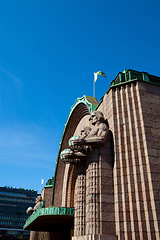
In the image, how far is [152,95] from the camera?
1420cm

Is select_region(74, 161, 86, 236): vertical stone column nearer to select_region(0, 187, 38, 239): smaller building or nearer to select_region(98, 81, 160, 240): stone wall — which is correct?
select_region(98, 81, 160, 240): stone wall

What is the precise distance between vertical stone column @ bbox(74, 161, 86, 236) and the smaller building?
297ft

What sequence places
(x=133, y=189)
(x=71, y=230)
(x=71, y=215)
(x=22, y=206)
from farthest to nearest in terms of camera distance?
(x=22, y=206)
(x=71, y=230)
(x=71, y=215)
(x=133, y=189)

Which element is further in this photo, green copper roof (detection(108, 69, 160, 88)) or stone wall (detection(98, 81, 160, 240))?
green copper roof (detection(108, 69, 160, 88))

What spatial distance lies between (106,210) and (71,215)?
6.79m

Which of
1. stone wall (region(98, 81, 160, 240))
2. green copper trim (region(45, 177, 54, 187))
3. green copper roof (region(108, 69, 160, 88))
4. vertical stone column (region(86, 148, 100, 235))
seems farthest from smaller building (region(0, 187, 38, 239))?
green copper roof (region(108, 69, 160, 88))

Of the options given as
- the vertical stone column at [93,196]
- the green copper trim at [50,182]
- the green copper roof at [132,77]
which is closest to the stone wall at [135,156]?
the green copper roof at [132,77]

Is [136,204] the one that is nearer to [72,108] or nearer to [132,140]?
[132,140]

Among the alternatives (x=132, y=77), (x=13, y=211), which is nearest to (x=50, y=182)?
(x=132, y=77)

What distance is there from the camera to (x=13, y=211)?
93688 mm

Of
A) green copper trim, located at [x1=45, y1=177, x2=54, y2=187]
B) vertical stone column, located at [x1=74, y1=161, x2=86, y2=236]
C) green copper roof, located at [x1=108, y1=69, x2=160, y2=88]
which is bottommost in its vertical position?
vertical stone column, located at [x1=74, y1=161, x2=86, y2=236]

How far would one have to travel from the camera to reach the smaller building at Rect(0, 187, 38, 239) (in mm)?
91125

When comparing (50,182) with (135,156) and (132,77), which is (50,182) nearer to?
(135,156)

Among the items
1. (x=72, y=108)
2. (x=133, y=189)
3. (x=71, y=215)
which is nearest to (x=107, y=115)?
(x=133, y=189)
